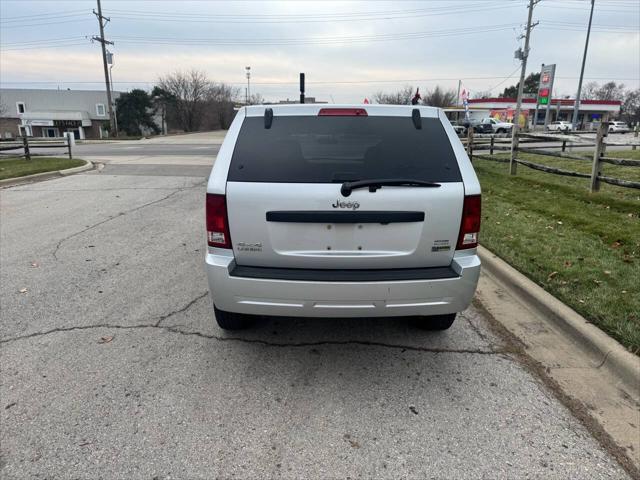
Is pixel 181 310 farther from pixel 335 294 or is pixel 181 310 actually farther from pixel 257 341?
pixel 335 294

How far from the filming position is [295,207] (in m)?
2.93

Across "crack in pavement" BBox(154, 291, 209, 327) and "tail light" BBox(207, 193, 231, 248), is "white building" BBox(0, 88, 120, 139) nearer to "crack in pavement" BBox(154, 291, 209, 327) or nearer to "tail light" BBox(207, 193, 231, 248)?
"crack in pavement" BBox(154, 291, 209, 327)

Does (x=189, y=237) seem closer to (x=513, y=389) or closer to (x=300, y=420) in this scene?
(x=300, y=420)

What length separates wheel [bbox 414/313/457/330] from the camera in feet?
12.4

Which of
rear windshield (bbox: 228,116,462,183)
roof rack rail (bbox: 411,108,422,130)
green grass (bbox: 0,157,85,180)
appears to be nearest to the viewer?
rear windshield (bbox: 228,116,462,183)

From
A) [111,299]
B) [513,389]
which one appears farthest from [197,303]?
[513,389]

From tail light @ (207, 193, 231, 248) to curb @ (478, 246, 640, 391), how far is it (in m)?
2.87

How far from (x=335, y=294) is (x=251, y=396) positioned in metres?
0.88

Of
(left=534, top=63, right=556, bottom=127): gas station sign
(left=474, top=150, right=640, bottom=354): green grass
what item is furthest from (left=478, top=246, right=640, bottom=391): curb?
(left=534, top=63, right=556, bottom=127): gas station sign

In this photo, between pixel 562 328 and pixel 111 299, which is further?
pixel 111 299

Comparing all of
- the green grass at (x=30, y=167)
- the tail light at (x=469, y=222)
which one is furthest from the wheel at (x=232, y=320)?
the green grass at (x=30, y=167)

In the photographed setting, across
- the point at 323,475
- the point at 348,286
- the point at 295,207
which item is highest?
the point at 295,207

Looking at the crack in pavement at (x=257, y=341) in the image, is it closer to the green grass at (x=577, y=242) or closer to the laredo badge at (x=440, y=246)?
the laredo badge at (x=440, y=246)

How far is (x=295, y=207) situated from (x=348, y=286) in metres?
0.62
